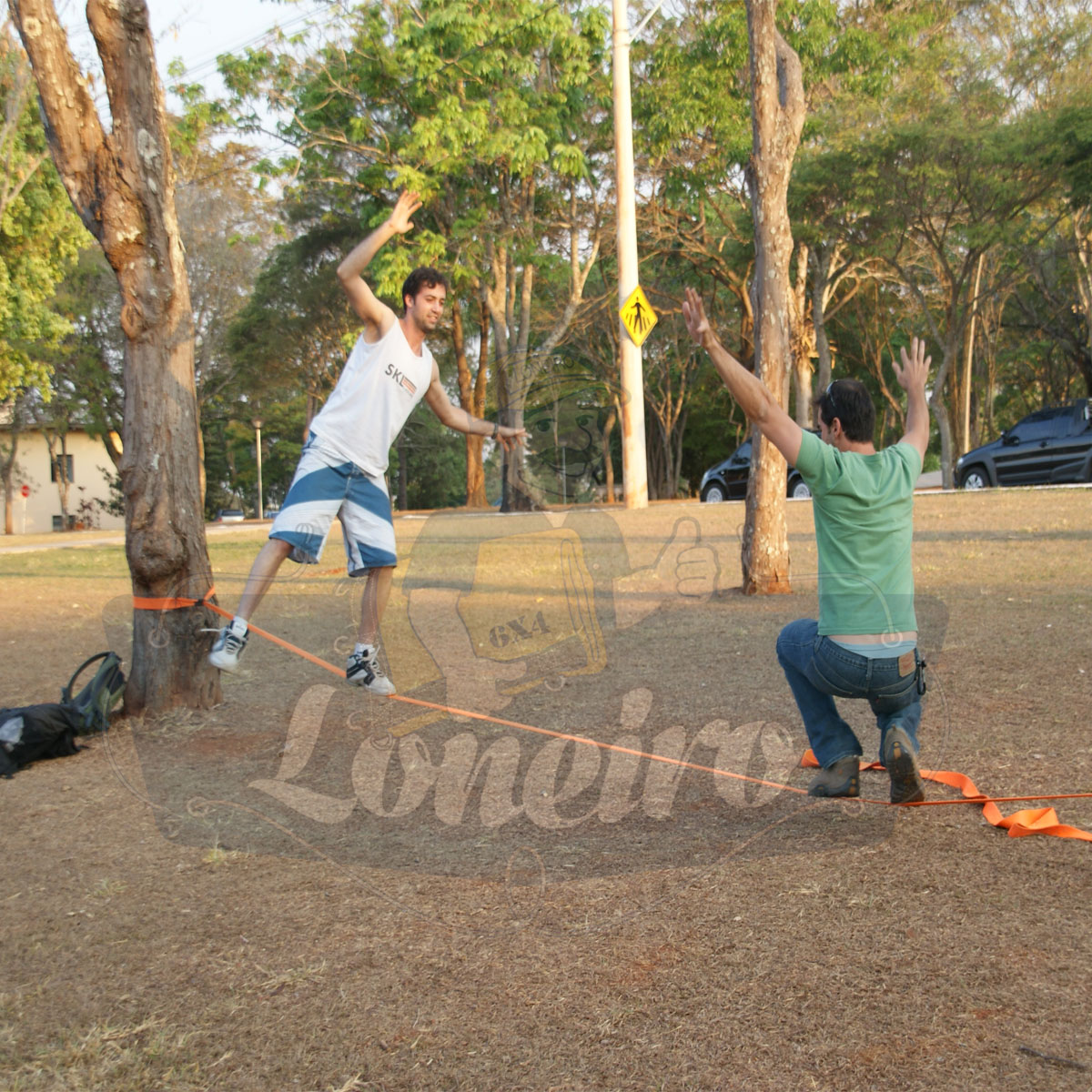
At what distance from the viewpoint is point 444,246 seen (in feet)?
80.6

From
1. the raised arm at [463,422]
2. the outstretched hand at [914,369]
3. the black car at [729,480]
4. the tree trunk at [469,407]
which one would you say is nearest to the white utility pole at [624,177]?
the black car at [729,480]

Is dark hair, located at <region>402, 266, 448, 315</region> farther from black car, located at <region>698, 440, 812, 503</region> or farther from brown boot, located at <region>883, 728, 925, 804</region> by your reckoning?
black car, located at <region>698, 440, 812, 503</region>

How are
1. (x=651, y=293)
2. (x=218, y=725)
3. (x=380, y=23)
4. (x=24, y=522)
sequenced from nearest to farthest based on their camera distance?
(x=218, y=725), (x=380, y=23), (x=651, y=293), (x=24, y=522)

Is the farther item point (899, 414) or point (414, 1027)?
point (899, 414)

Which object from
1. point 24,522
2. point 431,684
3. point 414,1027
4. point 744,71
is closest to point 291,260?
point 744,71

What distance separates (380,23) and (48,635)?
1814cm

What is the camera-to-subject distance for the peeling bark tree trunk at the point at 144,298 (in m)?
5.90

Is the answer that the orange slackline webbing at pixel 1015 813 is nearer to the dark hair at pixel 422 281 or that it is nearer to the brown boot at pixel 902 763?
the brown boot at pixel 902 763

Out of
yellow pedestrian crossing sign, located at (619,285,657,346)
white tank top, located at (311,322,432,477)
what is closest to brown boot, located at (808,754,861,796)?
white tank top, located at (311,322,432,477)

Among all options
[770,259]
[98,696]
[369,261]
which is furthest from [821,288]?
[98,696]

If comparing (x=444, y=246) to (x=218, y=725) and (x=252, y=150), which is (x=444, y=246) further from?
(x=218, y=725)

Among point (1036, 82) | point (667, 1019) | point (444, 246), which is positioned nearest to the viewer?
point (667, 1019)

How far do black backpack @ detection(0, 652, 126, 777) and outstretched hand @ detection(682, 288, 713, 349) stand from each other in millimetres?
3856

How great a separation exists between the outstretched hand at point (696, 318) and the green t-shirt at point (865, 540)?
53cm
